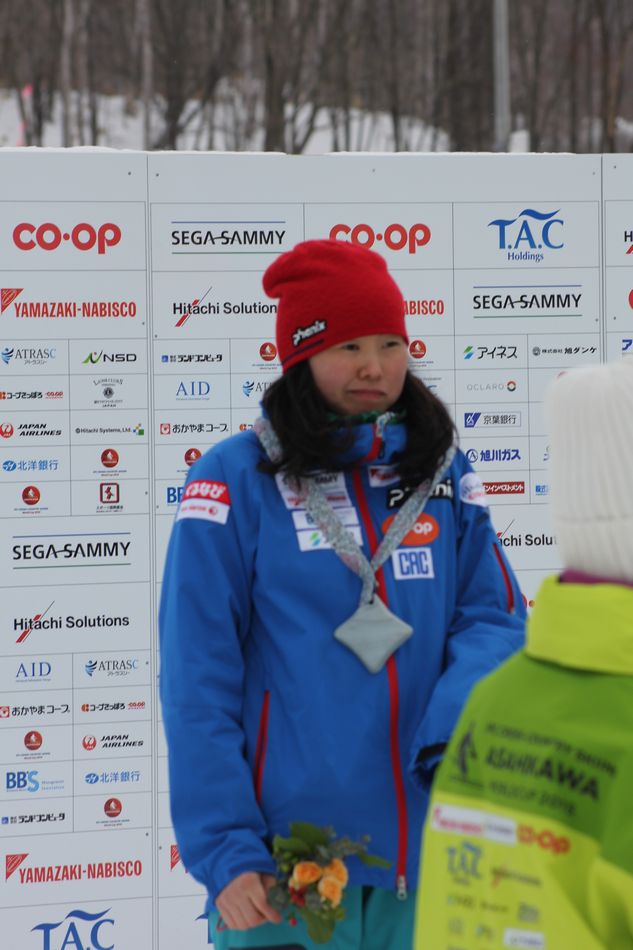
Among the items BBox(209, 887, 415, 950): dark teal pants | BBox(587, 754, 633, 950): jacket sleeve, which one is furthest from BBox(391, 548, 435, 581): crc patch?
BBox(587, 754, 633, 950): jacket sleeve

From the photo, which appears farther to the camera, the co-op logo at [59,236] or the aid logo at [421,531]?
the co-op logo at [59,236]

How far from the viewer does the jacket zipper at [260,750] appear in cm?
186

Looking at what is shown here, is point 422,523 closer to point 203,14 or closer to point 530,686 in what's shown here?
point 530,686

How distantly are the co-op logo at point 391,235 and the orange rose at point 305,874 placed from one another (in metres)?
2.17

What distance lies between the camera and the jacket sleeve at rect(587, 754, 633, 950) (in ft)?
3.20

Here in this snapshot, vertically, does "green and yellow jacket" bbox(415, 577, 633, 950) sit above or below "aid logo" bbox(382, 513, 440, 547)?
below

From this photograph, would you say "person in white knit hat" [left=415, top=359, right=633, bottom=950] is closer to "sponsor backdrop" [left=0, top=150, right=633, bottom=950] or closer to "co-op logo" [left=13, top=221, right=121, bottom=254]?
"sponsor backdrop" [left=0, top=150, right=633, bottom=950]

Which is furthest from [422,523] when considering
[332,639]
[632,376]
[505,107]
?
[505,107]

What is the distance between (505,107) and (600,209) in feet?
28.0

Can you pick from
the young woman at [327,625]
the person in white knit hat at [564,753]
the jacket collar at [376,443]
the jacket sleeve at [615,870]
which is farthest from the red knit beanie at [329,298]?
the jacket sleeve at [615,870]

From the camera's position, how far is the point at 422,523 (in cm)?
192

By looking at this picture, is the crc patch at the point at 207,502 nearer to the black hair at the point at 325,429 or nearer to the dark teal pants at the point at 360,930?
the black hair at the point at 325,429

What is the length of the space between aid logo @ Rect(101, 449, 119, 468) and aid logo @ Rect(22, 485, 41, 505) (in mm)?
198

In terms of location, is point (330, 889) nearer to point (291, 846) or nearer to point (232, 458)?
point (291, 846)
